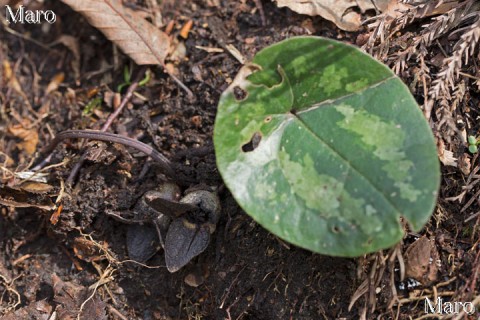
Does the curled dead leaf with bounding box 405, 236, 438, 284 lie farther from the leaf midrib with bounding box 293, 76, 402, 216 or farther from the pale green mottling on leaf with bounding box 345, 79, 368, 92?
the pale green mottling on leaf with bounding box 345, 79, 368, 92

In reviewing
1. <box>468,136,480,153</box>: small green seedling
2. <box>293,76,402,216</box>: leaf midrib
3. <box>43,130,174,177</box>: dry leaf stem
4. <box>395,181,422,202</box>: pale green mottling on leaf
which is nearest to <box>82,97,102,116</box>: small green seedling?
<box>43,130,174,177</box>: dry leaf stem

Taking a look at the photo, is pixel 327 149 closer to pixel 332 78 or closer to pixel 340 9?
pixel 332 78

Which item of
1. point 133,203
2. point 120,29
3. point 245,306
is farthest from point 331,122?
point 120,29

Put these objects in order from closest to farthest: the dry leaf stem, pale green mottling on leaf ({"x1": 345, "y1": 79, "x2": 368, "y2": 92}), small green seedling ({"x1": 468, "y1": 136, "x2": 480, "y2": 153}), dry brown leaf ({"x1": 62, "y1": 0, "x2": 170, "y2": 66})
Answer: pale green mottling on leaf ({"x1": 345, "y1": 79, "x2": 368, "y2": 92}), small green seedling ({"x1": 468, "y1": 136, "x2": 480, "y2": 153}), the dry leaf stem, dry brown leaf ({"x1": 62, "y1": 0, "x2": 170, "y2": 66})

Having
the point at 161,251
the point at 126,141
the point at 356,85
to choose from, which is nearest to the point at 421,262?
the point at 356,85

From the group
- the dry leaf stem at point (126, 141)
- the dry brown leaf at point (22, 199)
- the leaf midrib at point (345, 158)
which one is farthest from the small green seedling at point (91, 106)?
the leaf midrib at point (345, 158)

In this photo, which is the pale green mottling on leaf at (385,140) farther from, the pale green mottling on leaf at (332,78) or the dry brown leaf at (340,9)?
the dry brown leaf at (340,9)
